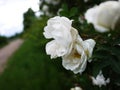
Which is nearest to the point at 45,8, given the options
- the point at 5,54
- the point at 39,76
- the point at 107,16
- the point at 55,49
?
the point at 39,76

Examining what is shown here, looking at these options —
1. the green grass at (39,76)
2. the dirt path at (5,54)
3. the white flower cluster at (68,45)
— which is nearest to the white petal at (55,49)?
the white flower cluster at (68,45)

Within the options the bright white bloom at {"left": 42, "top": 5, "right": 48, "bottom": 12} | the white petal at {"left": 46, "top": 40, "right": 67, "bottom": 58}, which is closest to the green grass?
the bright white bloom at {"left": 42, "top": 5, "right": 48, "bottom": 12}

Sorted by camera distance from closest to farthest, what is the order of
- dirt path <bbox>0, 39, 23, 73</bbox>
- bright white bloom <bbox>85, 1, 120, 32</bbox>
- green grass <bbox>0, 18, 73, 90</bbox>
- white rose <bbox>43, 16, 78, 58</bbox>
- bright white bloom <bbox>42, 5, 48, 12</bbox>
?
bright white bloom <bbox>85, 1, 120, 32</bbox> → white rose <bbox>43, 16, 78, 58</bbox> → bright white bloom <bbox>42, 5, 48, 12</bbox> → green grass <bbox>0, 18, 73, 90</bbox> → dirt path <bbox>0, 39, 23, 73</bbox>

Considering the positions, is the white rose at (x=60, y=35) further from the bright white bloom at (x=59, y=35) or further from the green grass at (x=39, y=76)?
the green grass at (x=39, y=76)

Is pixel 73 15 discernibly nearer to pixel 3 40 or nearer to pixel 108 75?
pixel 108 75

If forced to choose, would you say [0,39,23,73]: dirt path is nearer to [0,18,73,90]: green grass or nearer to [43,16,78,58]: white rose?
[0,18,73,90]: green grass

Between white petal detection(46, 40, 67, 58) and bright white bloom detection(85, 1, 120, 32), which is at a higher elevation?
bright white bloom detection(85, 1, 120, 32)

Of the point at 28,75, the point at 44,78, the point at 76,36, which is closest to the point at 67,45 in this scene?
the point at 76,36
